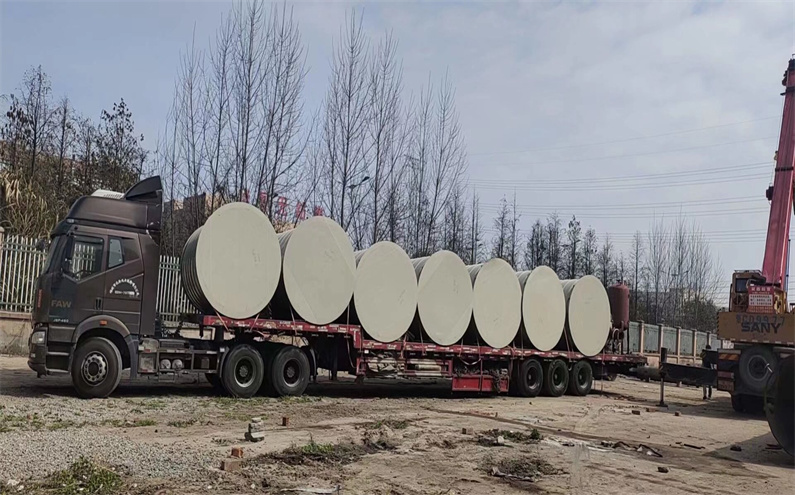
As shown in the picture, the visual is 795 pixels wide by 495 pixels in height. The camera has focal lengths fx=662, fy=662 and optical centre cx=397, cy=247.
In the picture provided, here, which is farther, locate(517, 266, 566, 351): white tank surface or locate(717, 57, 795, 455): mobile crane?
locate(517, 266, 566, 351): white tank surface

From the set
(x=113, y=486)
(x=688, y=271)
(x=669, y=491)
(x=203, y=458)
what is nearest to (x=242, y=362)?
(x=203, y=458)

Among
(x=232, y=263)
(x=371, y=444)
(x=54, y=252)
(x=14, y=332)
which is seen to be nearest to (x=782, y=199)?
(x=371, y=444)

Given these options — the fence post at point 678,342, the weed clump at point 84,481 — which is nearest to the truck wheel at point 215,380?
the weed clump at point 84,481

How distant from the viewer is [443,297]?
1599 centimetres

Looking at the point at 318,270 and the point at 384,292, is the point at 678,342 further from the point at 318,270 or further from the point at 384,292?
the point at 318,270

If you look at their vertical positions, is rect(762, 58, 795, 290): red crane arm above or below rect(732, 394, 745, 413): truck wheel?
above

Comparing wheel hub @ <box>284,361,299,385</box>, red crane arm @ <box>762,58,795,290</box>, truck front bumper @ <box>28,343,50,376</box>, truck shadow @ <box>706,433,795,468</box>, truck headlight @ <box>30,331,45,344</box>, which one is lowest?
truck shadow @ <box>706,433,795,468</box>

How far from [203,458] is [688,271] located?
4584 centimetres

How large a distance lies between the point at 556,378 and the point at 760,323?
17.1 ft

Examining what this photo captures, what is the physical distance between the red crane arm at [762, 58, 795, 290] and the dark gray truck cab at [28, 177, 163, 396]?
48.7 ft

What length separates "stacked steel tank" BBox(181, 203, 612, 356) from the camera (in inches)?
510

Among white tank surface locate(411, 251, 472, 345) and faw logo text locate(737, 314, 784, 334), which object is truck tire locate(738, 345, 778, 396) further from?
white tank surface locate(411, 251, 472, 345)

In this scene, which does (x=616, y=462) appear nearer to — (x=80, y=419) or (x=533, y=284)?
(x=80, y=419)

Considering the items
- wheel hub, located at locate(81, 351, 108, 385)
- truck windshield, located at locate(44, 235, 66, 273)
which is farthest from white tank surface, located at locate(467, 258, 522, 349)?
truck windshield, located at locate(44, 235, 66, 273)
